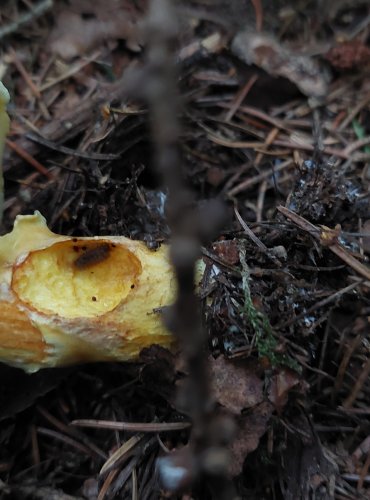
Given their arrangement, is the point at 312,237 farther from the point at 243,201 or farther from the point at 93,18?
the point at 93,18

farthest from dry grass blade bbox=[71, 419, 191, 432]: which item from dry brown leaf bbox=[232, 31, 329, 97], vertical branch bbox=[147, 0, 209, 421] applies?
dry brown leaf bbox=[232, 31, 329, 97]

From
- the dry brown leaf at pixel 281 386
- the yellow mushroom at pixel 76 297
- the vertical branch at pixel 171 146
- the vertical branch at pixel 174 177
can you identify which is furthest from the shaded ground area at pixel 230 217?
the vertical branch at pixel 171 146

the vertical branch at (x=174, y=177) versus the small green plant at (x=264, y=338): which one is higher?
the vertical branch at (x=174, y=177)

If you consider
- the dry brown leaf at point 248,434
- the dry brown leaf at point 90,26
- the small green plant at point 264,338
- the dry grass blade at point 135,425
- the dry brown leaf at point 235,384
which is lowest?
the dry grass blade at point 135,425

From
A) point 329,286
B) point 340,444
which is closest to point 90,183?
point 329,286

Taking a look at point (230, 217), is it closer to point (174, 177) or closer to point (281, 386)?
point (281, 386)

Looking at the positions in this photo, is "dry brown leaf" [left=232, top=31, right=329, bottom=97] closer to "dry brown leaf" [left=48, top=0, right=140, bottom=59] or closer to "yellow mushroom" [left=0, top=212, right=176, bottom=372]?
"dry brown leaf" [left=48, top=0, right=140, bottom=59]

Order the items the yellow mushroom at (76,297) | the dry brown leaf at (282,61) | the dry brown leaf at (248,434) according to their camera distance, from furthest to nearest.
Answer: the dry brown leaf at (282,61) → the yellow mushroom at (76,297) → the dry brown leaf at (248,434)

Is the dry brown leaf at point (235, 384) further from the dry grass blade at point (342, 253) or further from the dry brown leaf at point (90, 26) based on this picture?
the dry brown leaf at point (90, 26)
